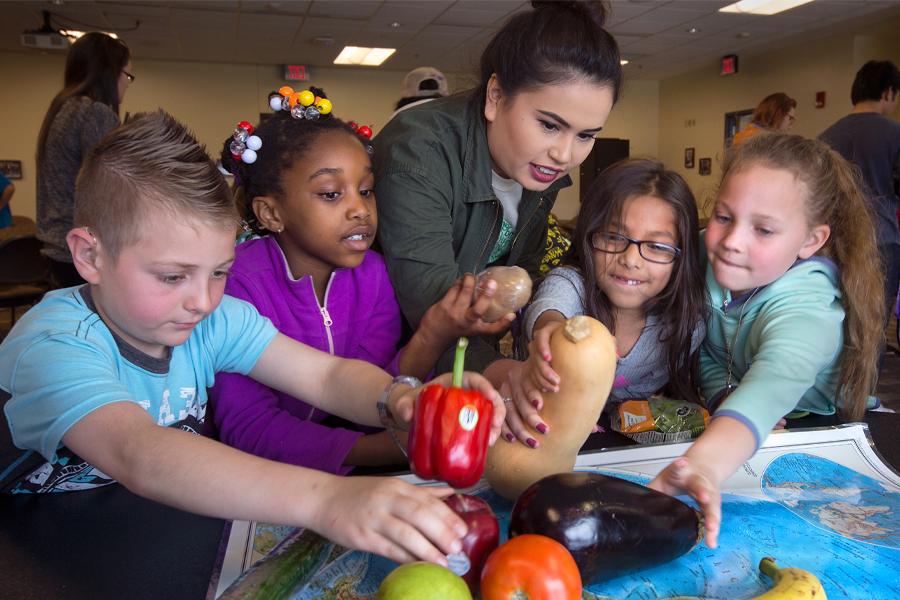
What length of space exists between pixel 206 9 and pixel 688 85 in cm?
793

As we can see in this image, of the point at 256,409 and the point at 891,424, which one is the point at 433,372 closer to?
the point at 256,409

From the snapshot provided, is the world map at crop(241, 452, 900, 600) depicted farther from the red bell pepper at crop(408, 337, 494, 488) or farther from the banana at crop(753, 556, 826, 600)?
the red bell pepper at crop(408, 337, 494, 488)

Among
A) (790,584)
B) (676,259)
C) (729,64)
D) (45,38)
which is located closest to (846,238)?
(676,259)

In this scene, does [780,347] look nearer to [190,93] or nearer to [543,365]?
[543,365]

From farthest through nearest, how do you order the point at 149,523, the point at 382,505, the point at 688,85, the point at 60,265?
the point at 688,85 < the point at 60,265 < the point at 149,523 < the point at 382,505

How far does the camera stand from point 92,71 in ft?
9.20

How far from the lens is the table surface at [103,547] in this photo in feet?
2.53

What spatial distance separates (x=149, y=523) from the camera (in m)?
0.91

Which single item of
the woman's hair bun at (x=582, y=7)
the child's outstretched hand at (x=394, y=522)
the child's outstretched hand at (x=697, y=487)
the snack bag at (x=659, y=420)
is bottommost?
the snack bag at (x=659, y=420)

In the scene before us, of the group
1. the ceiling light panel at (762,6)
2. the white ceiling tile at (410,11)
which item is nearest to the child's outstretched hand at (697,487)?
the white ceiling tile at (410,11)

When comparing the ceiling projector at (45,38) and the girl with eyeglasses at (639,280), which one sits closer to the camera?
the girl with eyeglasses at (639,280)

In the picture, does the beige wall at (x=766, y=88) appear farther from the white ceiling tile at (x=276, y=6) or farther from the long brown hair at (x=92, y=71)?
the long brown hair at (x=92, y=71)

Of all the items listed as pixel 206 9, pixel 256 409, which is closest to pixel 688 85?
pixel 206 9

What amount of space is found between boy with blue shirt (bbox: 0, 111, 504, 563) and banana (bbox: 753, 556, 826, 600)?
34 cm
